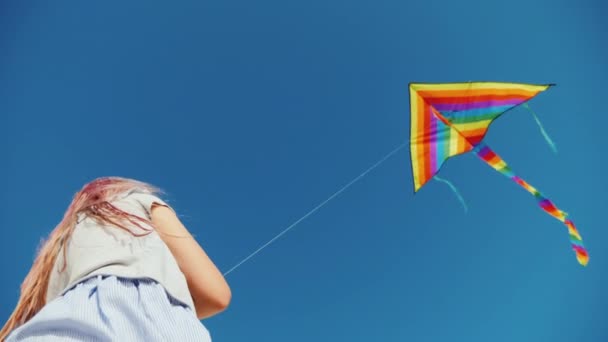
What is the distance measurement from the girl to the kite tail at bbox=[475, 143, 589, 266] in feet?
9.62

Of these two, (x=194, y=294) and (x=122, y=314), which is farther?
(x=194, y=294)

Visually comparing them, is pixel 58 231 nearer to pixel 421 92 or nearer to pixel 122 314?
pixel 122 314

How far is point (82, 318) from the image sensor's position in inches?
19.0

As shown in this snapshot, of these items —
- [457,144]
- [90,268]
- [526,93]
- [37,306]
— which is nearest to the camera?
[90,268]

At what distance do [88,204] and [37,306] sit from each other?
197mm

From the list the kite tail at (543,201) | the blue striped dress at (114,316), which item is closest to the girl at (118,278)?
the blue striped dress at (114,316)

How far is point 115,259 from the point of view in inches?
23.7

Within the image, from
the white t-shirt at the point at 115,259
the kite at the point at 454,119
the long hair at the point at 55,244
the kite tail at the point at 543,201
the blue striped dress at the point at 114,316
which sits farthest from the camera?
the kite at the point at 454,119

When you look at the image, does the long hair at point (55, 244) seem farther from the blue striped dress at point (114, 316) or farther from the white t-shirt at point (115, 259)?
the blue striped dress at point (114, 316)

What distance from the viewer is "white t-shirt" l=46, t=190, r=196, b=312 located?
0.59 metres

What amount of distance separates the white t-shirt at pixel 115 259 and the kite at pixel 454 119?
113 inches

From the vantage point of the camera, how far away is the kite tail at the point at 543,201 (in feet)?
9.70

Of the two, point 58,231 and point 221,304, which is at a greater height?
point 58,231

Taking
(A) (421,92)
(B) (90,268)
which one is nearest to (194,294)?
(B) (90,268)
